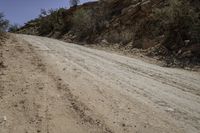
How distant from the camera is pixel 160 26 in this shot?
1883cm

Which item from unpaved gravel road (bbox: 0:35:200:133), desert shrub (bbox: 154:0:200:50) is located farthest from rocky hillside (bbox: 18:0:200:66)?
unpaved gravel road (bbox: 0:35:200:133)

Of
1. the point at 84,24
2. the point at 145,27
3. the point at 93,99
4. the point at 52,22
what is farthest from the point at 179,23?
the point at 52,22

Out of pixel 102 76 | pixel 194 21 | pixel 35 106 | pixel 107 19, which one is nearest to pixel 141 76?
pixel 102 76

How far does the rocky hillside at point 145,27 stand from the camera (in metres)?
15.9

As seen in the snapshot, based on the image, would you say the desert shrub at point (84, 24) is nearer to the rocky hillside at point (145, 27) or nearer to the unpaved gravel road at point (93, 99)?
the rocky hillside at point (145, 27)

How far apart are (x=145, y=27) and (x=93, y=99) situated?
49.0 ft

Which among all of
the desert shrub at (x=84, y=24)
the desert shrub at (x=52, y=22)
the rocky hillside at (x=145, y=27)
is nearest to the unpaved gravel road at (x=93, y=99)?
the rocky hillside at (x=145, y=27)

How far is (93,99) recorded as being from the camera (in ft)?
22.6

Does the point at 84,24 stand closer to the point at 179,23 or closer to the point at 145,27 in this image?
the point at 145,27

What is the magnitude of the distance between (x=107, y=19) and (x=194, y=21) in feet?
42.9

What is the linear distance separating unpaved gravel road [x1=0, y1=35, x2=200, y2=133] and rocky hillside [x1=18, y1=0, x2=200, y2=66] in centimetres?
576

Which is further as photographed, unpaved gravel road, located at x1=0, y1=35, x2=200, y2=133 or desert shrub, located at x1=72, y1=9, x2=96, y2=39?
desert shrub, located at x1=72, y1=9, x2=96, y2=39

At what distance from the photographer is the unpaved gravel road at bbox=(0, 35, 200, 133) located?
5395mm

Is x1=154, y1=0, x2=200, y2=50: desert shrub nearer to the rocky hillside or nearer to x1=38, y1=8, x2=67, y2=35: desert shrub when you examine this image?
the rocky hillside
